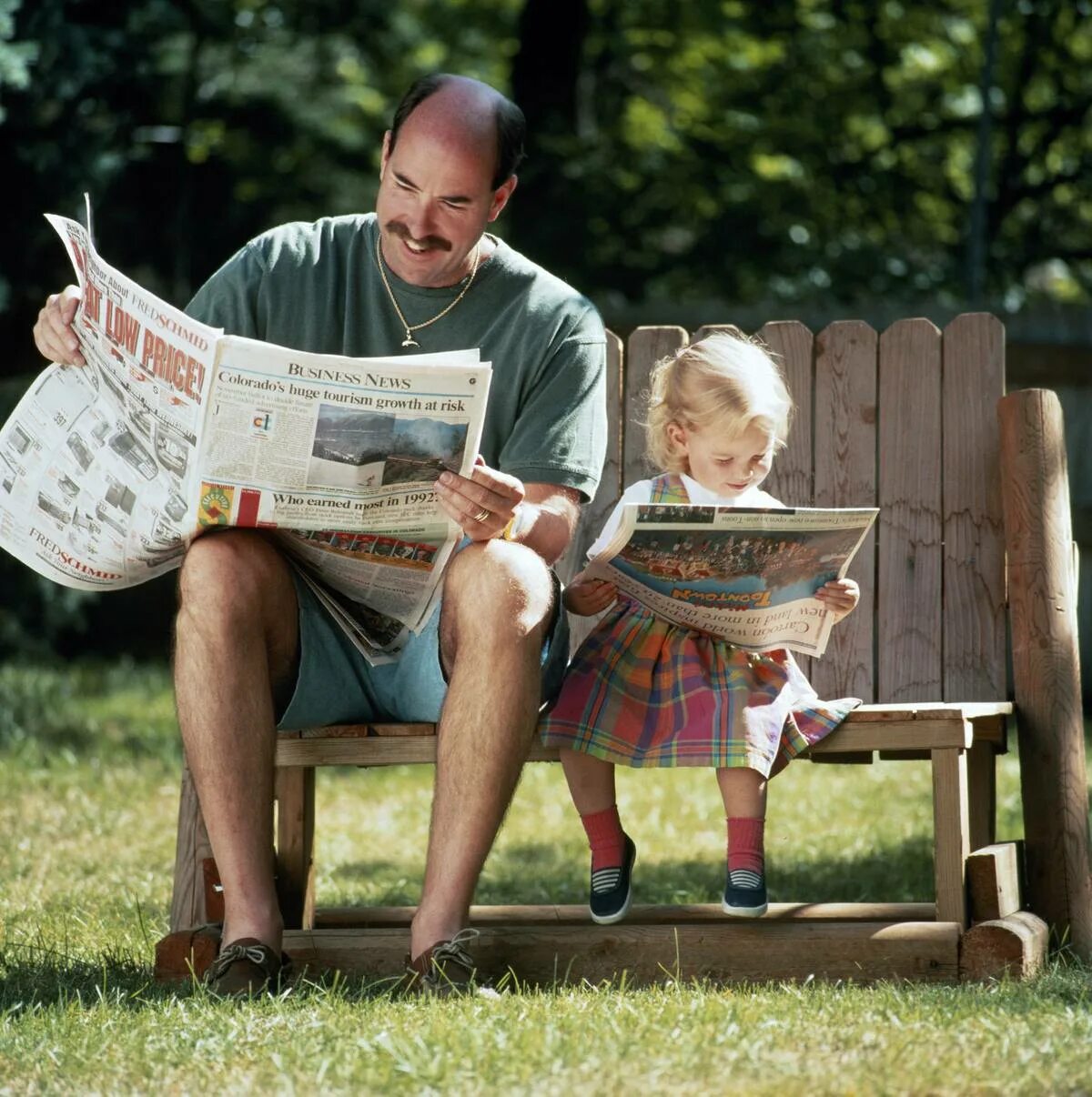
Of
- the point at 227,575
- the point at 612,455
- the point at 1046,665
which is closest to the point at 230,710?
the point at 227,575

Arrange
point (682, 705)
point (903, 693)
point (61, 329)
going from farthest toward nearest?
point (903, 693), point (682, 705), point (61, 329)

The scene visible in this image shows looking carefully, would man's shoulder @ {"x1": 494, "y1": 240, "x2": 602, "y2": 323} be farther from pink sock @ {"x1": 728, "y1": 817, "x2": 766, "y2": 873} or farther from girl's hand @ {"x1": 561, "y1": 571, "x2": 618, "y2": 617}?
pink sock @ {"x1": 728, "y1": 817, "x2": 766, "y2": 873}

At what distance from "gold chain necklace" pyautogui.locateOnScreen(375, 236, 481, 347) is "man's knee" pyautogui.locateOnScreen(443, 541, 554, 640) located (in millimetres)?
533

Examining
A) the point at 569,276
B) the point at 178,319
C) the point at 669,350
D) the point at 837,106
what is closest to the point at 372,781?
the point at 669,350

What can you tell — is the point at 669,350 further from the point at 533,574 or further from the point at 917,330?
the point at 533,574

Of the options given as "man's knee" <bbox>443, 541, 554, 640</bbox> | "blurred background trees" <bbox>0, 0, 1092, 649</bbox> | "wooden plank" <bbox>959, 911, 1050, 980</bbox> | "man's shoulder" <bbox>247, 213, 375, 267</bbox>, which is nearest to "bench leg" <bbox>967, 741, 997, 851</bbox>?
"wooden plank" <bbox>959, 911, 1050, 980</bbox>

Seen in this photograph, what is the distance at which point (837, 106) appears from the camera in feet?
34.7

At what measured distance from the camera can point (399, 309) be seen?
10.4 ft

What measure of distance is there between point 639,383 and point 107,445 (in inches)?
50.6

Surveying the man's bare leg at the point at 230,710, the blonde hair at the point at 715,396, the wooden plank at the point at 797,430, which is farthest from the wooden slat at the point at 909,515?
the man's bare leg at the point at 230,710

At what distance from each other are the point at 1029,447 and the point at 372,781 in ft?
9.68

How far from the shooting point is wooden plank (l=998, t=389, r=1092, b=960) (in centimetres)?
310

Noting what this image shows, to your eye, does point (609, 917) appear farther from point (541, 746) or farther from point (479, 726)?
point (479, 726)

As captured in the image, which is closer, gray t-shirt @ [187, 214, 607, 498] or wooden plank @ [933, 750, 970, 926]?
wooden plank @ [933, 750, 970, 926]
